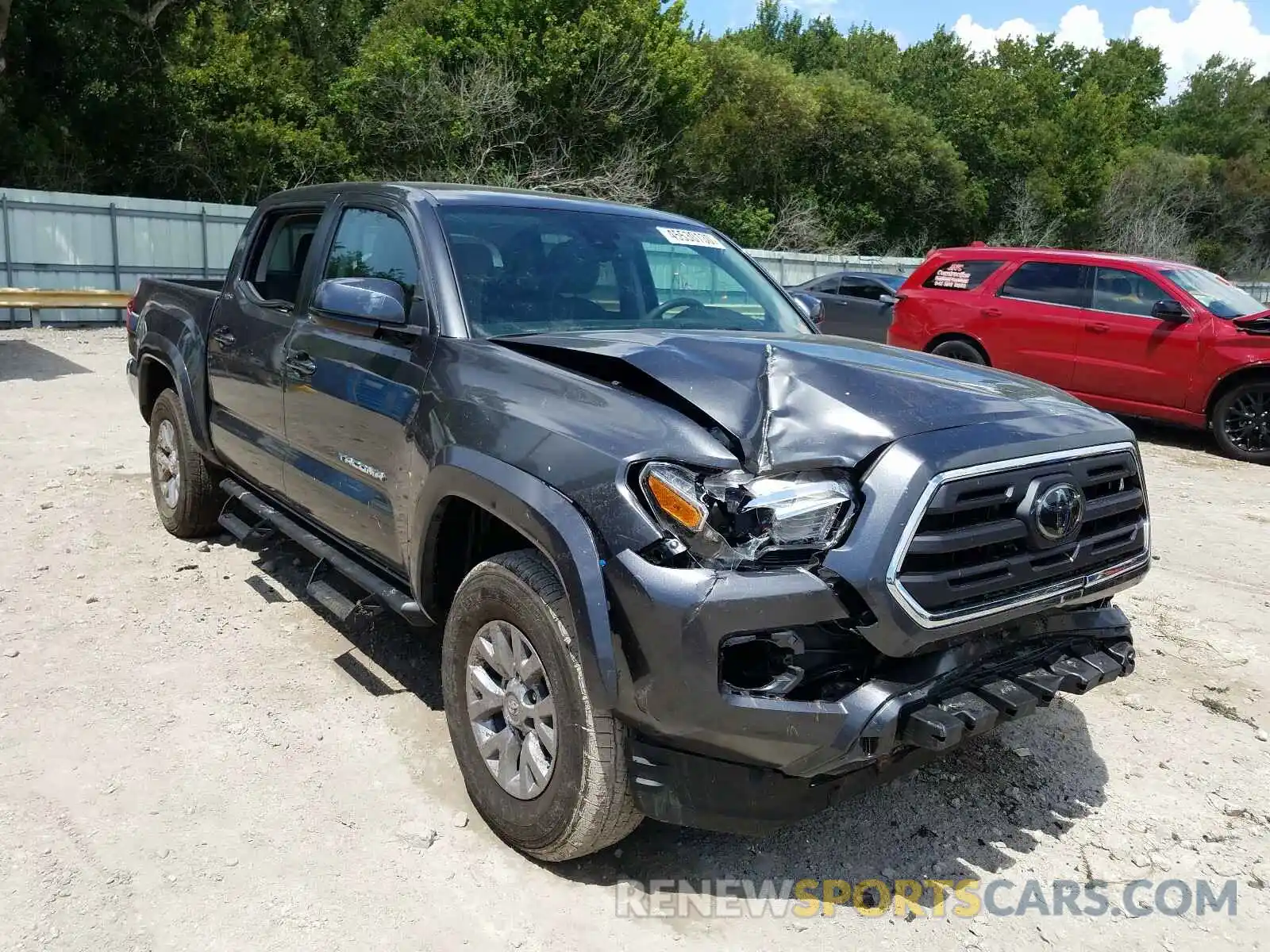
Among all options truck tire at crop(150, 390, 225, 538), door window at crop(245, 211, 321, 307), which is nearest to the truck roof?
door window at crop(245, 211, 321, 307)

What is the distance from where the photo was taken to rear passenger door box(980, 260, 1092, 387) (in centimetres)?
1033

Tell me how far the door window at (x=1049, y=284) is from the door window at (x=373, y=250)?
8380 mm

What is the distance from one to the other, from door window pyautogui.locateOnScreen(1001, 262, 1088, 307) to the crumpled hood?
7.87m

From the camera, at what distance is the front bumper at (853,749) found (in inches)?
95.2

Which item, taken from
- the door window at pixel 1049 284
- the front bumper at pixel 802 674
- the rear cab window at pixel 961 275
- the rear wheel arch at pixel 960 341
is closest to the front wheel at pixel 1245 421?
the door window at pixel 1049 284

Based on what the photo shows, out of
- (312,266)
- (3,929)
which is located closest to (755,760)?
(3,929)

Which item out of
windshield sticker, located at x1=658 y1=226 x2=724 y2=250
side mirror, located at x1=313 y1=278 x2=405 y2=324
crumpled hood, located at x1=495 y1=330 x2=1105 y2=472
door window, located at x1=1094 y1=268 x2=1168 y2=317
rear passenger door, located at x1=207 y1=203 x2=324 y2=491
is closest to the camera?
crumpled hood, located at x1=495 y1=330 x2=1105 y2=472

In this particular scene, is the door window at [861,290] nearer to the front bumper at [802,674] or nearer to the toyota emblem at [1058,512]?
the toyota emblem at [1058,512]

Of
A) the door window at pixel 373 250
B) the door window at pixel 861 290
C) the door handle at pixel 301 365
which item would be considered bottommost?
the door window at pixel 861 290

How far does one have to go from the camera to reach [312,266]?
4.32 meters

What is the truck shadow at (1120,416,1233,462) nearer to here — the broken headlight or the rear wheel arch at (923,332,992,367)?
the rear wheel arch at (923,332,992,367)

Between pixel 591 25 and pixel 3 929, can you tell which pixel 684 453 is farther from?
pixel 591 25

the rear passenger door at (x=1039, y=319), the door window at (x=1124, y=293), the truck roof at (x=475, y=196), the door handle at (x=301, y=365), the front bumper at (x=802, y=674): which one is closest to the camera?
the front bumper at (x=802, y=674)

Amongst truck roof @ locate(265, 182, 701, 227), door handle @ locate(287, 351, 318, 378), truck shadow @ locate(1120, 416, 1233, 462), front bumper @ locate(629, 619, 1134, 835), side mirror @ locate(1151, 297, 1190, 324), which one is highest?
truck roof @ locate(265, 182, 701, 227)
